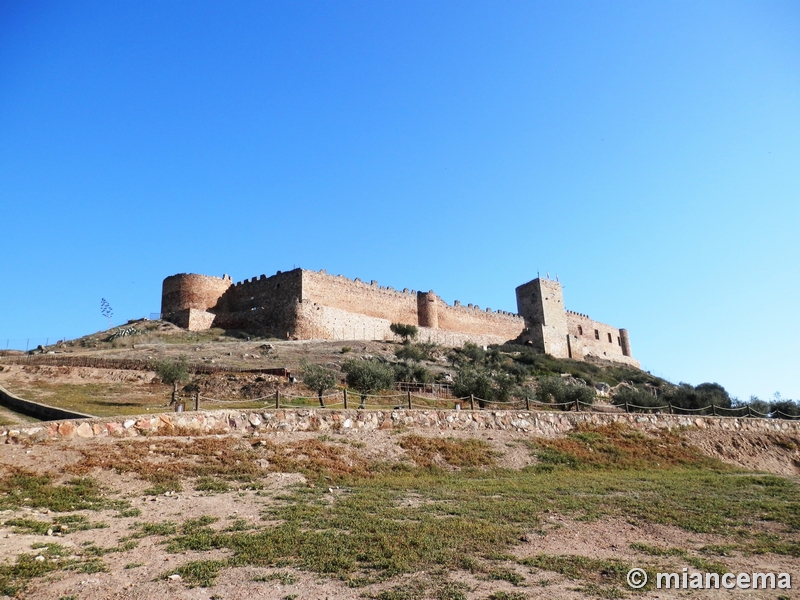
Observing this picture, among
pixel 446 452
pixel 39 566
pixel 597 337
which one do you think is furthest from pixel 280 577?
pixel 597 337

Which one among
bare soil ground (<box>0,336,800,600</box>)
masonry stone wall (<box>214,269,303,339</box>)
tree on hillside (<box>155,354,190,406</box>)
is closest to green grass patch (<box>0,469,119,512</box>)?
bare soil ground (<box>0,336,800,600</box>)

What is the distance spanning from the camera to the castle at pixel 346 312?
125 feet

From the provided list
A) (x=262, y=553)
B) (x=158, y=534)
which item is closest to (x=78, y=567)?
(x=158, y=534)

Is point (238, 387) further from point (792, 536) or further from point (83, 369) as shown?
point (792, 536)

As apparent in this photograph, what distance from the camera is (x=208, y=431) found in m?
11.6

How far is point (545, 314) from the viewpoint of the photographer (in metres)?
51.9

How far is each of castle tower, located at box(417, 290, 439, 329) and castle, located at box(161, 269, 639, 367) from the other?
85mm

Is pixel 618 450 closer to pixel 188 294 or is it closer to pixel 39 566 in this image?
pixel 39 566

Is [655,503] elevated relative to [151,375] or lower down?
lower down

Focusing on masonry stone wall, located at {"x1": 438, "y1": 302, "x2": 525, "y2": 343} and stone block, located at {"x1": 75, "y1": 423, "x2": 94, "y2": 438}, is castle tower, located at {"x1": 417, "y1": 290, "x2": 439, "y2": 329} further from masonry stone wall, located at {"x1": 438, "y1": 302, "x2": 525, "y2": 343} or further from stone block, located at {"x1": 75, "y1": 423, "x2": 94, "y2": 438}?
stone block, located at {"x1": 75, "y1": 423, "x2": 94, "y2": 438}

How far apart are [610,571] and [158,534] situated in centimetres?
497

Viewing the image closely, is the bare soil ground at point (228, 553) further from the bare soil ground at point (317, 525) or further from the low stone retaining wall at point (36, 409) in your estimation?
the low stone retaining wall at point (36, 409)

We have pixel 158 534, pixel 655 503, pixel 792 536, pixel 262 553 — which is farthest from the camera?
pixel 655 503

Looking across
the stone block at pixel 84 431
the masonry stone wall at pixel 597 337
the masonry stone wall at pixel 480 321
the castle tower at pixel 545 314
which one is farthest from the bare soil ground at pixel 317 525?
the masonry stone wall at pixel 597 337
